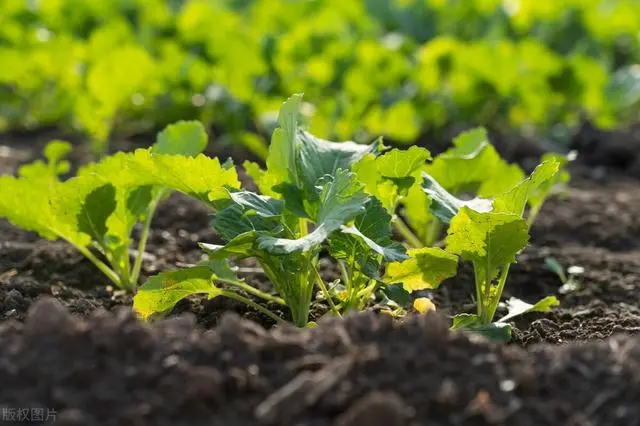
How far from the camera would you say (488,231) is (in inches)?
101

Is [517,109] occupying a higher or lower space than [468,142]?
lower

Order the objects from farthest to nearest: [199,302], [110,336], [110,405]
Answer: [199,302]
[110,336]
[110,405]

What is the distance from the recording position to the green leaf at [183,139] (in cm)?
308

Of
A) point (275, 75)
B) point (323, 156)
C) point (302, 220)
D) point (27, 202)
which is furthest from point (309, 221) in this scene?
point (275, 75)

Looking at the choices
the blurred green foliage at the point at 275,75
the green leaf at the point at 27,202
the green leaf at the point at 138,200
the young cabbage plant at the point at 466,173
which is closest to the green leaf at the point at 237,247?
the green leaf at the point at 138,200

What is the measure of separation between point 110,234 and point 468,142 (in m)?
1.07

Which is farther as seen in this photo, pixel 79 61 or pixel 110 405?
pixel 79 61

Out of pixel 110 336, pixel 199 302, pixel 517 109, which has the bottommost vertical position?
pixel 517 109

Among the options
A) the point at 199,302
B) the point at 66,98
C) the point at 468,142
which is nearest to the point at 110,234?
the point at 199,302

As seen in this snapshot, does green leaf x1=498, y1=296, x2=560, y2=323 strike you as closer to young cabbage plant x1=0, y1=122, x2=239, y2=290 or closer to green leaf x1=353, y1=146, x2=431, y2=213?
green leaf x1=353, y1=146, x2=431, y2=213

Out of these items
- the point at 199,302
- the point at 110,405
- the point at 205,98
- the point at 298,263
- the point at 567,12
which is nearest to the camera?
the point at 110,405

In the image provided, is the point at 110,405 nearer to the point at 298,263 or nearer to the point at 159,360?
the point at 159,360

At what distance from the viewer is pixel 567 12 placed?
705 cm

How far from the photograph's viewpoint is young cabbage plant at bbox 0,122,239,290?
272 cm
